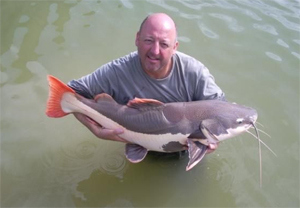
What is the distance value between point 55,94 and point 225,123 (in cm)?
142

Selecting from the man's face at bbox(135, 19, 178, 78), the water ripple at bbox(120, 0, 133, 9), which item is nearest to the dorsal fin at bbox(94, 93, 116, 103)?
the man's face at bbox(135, 19, 178, 78)

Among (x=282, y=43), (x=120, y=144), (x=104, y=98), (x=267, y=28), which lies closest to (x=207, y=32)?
(x=267, y=28)

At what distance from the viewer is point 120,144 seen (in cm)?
359

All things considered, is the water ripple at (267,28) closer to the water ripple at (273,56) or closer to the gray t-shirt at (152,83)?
the water ripple at (273,56)

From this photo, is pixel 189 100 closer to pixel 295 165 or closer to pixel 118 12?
pixel 295 165

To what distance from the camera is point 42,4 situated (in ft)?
19.2

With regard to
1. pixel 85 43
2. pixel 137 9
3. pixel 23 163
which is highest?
pixel 137 9

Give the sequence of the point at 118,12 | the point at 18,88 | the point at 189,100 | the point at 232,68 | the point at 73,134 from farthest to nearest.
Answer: the point at 118,12, the point at 232,68, the point at 18,88, the point at 73,134, the point at 189,100

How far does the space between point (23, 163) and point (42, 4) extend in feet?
11.3

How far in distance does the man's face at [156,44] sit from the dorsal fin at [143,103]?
0.26 m

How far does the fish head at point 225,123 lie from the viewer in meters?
2.60

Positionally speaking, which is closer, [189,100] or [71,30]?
[189,100]

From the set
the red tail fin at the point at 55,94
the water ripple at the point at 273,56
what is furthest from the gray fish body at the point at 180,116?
the water ripple at the point at 273,56

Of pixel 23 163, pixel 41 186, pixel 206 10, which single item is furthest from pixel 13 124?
pixel 206 10
